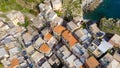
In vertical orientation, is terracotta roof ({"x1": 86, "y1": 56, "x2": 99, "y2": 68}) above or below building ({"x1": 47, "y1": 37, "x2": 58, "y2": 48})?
below

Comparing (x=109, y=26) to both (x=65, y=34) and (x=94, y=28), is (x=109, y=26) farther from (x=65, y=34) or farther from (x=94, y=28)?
(x=65, y=34)

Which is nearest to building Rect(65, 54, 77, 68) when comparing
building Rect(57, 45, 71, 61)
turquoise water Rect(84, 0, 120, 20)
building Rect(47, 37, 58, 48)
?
building Rect(57, 45, 71, 61)

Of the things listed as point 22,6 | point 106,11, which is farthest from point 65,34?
point 22,6

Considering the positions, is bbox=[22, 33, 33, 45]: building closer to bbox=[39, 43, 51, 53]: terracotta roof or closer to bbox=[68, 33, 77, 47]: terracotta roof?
bbox=[39, 43, 51, 53]: terracotta roof

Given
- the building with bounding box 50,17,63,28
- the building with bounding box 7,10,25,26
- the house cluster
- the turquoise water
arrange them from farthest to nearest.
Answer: the turquoise water → the building with bounding box 7,10,25,26 → the building with bounding box 50,17,63,28 → the house cluster

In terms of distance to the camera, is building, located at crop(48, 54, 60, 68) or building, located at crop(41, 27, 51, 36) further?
building, located at crop(41, 27, 51, 36)
